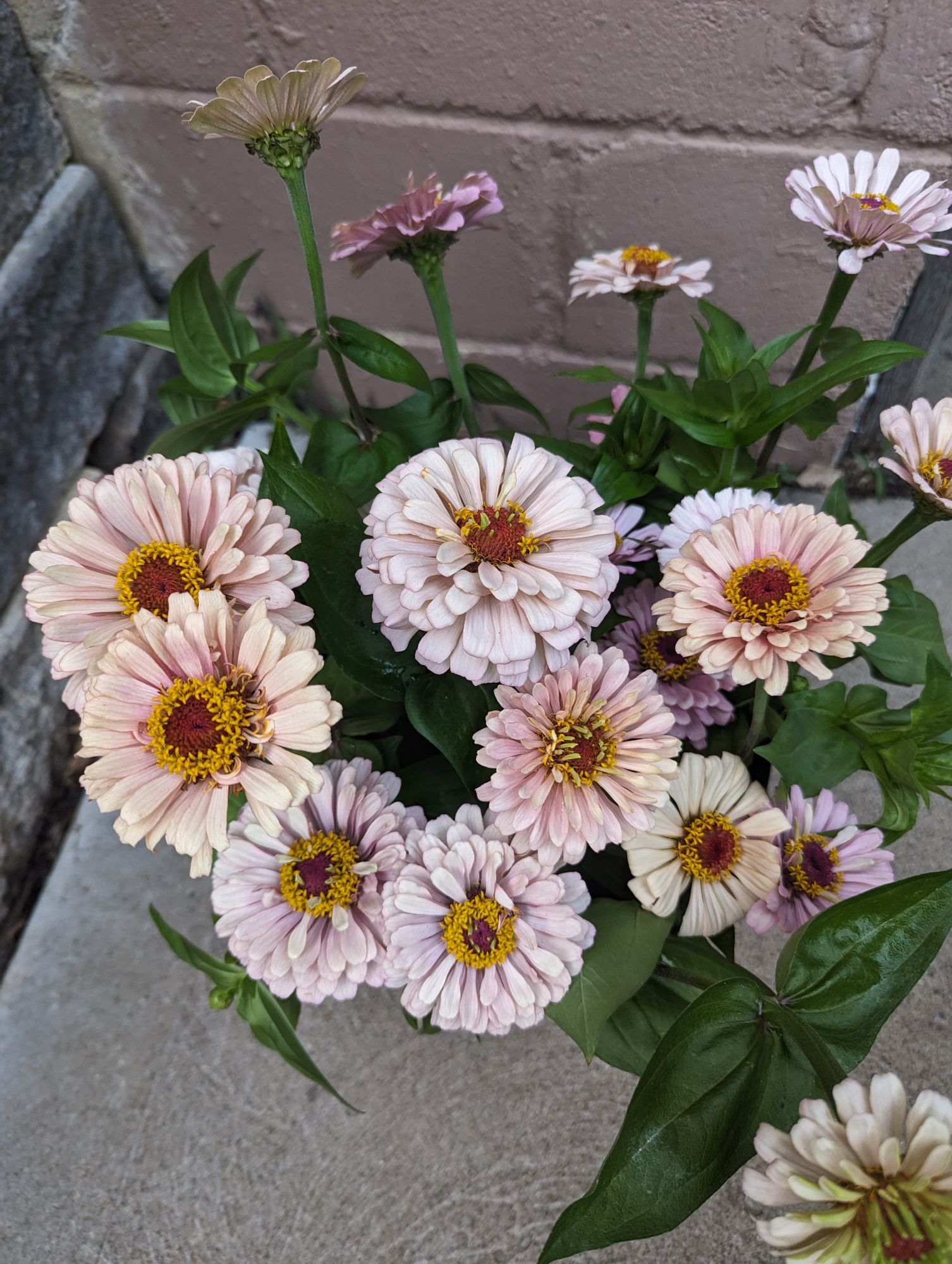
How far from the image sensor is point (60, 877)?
3.08 feet

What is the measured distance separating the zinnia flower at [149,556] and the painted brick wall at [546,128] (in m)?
0.58

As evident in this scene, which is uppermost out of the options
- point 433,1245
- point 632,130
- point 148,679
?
point 632,130

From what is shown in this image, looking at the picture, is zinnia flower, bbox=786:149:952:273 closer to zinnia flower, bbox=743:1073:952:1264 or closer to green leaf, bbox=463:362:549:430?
green leaf, bbox=463:362:549:430

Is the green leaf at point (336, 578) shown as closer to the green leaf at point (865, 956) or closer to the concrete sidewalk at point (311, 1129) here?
the green leaf at point (865, 956)

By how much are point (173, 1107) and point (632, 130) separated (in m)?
1.01

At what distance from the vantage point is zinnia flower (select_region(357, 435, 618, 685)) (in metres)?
0.41

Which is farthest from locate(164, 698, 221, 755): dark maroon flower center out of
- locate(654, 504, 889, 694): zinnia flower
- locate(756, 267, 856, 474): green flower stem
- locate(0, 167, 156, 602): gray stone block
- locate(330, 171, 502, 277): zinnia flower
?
locate(0, 167, 156, 602): gray stone block

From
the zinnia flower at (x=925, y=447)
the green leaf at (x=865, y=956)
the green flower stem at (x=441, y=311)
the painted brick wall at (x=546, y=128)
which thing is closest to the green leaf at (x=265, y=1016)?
the green leaf at (x=865, y=956)

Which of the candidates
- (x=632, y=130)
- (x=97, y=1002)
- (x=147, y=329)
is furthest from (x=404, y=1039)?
(x=632, y=130)

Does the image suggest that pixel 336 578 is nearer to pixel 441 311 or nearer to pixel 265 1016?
pixel 441 311

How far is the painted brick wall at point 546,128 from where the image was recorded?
0.73m

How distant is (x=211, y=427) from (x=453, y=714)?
12.6 inches

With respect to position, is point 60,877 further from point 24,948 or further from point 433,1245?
point 433,1245

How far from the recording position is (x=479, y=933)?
48cm
